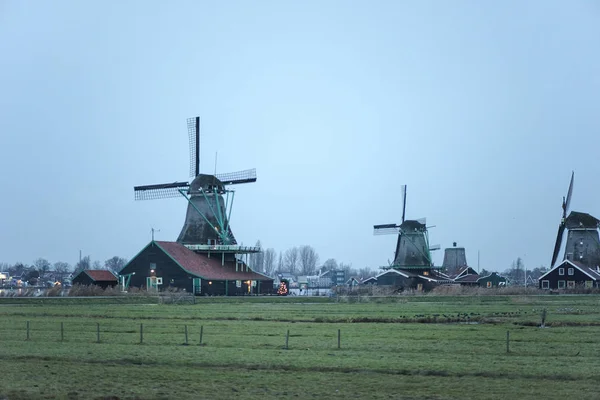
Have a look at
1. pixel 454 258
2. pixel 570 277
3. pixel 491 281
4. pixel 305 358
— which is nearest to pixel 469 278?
pixel 491 281

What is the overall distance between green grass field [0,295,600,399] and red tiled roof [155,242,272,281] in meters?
35.9

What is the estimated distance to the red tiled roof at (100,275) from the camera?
9306 centimetres

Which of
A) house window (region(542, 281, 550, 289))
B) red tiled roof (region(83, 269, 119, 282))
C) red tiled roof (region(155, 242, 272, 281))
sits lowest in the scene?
house window (region(542, 281, 550, 289))

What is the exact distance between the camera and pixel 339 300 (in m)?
76.8

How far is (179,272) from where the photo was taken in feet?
282

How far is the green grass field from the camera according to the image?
902 inches

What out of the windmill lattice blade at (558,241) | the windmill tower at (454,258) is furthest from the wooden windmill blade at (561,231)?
the windmill tower at (454,258)

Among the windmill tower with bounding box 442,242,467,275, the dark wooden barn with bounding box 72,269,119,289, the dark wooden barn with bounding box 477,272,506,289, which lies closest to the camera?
the dark wooden barn with bounding box 72,269,119,289

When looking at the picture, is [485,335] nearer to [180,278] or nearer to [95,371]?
[95,371]

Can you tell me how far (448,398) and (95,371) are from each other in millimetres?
12511

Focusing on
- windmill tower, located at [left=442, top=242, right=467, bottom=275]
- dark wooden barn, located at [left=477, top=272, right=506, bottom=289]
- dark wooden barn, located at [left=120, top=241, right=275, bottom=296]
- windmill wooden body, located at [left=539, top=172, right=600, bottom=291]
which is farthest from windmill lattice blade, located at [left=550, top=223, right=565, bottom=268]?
windmill tower, located at [left=442, top=242, right=467, bottom=275]

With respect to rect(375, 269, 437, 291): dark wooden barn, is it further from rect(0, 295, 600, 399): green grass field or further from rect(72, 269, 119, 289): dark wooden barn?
rect(0, 295, 600, 399): green grass field

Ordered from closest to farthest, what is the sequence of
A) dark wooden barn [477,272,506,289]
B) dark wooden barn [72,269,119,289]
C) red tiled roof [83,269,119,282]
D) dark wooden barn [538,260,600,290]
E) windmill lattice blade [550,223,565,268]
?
dark wooden barn [72,269,119,289] → red tiled roof [83,269,119,282] → dark wooden barn [538,260,600,290] → windmill lattice blade [550,223,565,268] → dark wooden barn [477,272,506,289]

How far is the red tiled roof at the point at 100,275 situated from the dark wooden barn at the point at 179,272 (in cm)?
586
